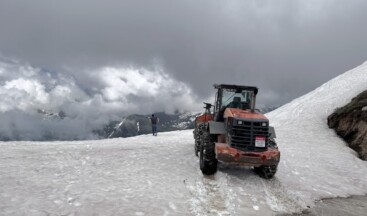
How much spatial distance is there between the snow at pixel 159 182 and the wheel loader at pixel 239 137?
87 cm

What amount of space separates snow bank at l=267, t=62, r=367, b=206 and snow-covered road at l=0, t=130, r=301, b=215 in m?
1.90

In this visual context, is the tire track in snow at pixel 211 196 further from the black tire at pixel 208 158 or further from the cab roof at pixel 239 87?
the cab roof at pixel 239 87

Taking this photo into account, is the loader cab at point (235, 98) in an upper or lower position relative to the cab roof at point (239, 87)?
lower

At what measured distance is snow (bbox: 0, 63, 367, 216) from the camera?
13.7 metres

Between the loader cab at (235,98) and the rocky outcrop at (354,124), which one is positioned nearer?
the loader cab at (235,98)

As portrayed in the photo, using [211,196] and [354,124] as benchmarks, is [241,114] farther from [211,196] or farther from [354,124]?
[354,124]

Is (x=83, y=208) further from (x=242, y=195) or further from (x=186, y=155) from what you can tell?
(x=186, y=155)

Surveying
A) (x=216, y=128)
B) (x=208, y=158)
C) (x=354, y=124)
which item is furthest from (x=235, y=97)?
(x=354, y=124)

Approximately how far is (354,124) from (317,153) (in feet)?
19.6

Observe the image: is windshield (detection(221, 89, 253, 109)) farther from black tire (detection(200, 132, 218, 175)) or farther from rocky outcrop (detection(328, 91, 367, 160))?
rocky outcrop (detection(328, 91, 367, 160))

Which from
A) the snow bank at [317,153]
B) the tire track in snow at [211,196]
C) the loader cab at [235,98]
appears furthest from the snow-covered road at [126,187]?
the loader cab at [235,98]

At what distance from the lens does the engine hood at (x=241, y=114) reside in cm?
1806

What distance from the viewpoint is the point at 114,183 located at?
16.4 meters

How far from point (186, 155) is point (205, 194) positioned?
7.29 metres
